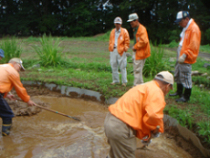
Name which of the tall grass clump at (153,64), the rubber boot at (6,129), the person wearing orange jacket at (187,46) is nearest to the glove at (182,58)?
the person wearing orange jacket at (187,46)

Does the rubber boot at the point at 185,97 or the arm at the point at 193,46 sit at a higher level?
the arm at the point at 193,46

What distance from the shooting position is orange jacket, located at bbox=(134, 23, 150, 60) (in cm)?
470

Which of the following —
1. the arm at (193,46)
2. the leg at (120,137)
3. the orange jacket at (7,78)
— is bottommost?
the leg at (120,137)

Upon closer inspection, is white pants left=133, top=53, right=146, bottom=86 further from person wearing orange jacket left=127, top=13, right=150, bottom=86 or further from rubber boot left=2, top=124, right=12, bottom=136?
rubber boot left=2, top=124, right=12, bottom=136

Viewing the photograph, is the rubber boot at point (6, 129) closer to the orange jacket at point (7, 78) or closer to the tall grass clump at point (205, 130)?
the orange jacket at point (7, 78)

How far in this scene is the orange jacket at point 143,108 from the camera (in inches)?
79.3

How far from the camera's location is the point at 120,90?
5.12 meters

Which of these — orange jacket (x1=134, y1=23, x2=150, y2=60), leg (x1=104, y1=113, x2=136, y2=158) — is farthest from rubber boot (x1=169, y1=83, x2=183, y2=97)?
leg (x1=104, y1=113, x2=136, y2=158)

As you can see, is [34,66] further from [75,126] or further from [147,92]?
[147,92]

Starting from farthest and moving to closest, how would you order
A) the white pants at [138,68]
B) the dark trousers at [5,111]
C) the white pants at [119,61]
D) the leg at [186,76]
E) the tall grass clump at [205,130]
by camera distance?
1. the white pants at [119,61]
2. the white pants at [138,68]
3. the leg at [186,76]
4. the dark trousers at [5,111]
5. the tall grass clump at [205,130]

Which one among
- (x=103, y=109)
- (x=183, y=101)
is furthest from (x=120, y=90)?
(x=183, y=101)

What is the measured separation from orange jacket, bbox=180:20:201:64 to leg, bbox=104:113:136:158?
2.29 m

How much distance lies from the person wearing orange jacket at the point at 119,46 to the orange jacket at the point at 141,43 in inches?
17.5

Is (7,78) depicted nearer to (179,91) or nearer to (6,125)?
(6,125)
